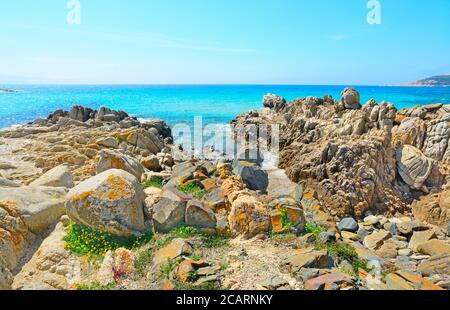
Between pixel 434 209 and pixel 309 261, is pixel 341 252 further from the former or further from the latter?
pixel 434 209

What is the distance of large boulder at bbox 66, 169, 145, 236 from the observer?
11.0 metres

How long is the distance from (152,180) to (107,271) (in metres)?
7.90

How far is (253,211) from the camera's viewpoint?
483 inches

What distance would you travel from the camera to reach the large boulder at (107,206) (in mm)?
11000

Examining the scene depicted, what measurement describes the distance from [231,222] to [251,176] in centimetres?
739

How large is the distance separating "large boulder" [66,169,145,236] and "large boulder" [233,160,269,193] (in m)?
8.65

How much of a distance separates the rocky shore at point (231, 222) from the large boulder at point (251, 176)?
0.07 metres

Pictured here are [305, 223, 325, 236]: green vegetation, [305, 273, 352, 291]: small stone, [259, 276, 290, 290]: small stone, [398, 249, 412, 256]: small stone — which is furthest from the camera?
[398, 249, 412, 256]: small stone

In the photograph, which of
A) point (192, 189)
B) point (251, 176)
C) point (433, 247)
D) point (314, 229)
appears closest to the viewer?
point (314, 229)

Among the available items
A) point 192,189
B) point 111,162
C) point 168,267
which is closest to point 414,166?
point 192,189

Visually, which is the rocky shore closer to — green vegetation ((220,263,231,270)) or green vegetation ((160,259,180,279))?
green vegetation ((160,259,180,279))

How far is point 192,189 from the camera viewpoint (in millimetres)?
15852

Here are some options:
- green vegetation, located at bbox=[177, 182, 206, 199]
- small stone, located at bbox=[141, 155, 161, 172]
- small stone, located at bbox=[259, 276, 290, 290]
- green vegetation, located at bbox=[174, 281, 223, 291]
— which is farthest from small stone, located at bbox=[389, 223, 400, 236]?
small stone, located at bbox=[141, 155, 161, 172]
